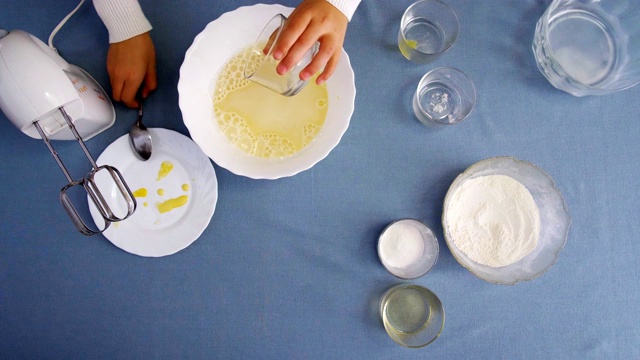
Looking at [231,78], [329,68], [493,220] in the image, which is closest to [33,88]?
[231,78]

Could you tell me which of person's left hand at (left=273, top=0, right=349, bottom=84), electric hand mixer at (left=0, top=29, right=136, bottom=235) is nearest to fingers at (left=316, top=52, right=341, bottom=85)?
person's left hand at (left=273, top=0, right=349, bottom=84)

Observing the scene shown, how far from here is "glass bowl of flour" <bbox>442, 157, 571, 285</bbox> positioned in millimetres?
725

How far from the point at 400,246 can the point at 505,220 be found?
0.65ft

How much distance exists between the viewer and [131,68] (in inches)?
27.9

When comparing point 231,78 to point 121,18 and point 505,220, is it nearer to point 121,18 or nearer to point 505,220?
point 121,18

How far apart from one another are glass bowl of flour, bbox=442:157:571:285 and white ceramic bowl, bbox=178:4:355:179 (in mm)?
248

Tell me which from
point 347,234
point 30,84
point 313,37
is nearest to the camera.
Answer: point 30,84

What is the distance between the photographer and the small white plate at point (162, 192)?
0.71 m

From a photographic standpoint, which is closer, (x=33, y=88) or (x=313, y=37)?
(x=33, y=88)

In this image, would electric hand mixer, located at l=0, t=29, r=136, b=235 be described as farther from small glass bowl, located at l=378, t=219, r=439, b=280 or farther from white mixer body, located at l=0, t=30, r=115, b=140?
small glass bowl, located at l=378, t=219, r=439, b=280

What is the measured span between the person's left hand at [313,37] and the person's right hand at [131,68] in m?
0.27

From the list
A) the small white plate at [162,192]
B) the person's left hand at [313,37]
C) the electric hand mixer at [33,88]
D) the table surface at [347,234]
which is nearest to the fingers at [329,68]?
the person's left hand at [313,37]

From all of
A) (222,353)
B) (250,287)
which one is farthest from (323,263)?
(222,353)

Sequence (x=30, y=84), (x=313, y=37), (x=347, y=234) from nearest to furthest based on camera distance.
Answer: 1. (x=30, y=84)
2. (x=313, y=37)
3. (x=347, y=234)
